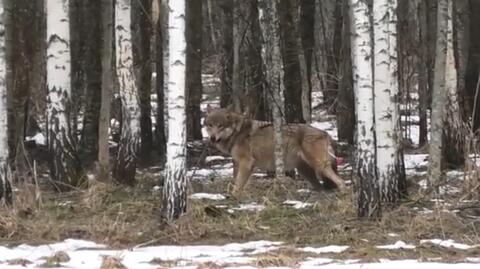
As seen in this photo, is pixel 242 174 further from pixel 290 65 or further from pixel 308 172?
pixel 290 65

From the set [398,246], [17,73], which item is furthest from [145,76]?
[398,246]

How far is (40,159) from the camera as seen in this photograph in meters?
19.0

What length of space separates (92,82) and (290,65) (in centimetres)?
512

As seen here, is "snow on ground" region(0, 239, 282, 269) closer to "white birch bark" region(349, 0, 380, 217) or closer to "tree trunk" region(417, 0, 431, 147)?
"white birch bark" region(349, 0, 380, 217)

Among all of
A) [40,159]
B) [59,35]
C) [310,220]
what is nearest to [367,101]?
[310,220]

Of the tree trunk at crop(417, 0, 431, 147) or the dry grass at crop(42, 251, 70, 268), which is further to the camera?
the tree trunk at crop(417, 0, 431, 147)

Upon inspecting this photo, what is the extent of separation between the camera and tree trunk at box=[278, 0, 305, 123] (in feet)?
59.1

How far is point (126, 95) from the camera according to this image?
14.6 meters

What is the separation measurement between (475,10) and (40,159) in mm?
10026

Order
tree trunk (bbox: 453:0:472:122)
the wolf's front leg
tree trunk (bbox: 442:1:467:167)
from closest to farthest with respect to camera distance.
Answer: the wolf's front leg, tree trunk (bbox: 442:1:467:167), tree trunk (bbox: 453:0:472:122)

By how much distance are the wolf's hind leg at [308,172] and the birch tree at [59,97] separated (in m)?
3.77

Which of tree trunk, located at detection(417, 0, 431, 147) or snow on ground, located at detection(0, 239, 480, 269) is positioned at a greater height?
tree trunk, located at detection(417, 0, 431, 147)

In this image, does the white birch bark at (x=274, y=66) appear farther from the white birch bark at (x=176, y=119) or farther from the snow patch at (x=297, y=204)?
the white birch bark at (x=176, y=119)

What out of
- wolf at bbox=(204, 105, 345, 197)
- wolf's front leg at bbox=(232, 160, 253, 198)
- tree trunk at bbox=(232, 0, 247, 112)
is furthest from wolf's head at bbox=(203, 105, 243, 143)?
tree trunk at bbox=(232, 0, 247, 112)
